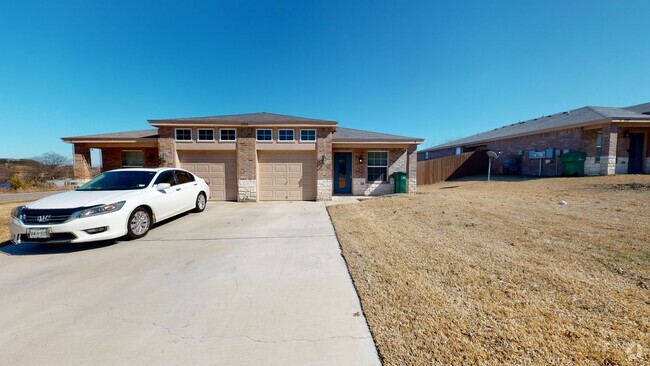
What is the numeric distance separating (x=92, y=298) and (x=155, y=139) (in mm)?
9106

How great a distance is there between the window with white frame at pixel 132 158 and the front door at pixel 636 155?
26276 millimetres

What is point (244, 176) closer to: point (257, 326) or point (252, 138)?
point (252, 138)

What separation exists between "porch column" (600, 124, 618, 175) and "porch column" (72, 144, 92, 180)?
1032 inches

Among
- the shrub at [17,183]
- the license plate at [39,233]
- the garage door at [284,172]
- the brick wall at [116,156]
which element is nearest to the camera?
the license plate at [39,233]

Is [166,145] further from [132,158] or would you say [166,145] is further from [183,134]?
[132,158]

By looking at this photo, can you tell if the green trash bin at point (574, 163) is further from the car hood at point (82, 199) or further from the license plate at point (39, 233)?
the license plate at point (39, 233)

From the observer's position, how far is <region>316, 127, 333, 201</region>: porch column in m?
9.82

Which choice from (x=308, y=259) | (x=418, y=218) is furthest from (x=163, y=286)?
(x=418, y=218)

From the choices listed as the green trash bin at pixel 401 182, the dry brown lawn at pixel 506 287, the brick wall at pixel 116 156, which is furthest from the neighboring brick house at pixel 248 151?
the dry brown lawn at pixel 506 287

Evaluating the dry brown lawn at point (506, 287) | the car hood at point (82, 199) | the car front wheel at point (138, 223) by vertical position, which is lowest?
the dry brown lawn at point (506, 287)

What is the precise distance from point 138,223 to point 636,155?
23.7 meters

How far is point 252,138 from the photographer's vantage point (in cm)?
962

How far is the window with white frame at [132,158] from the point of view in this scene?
10.9 metres

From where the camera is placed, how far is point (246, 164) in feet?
31.8
